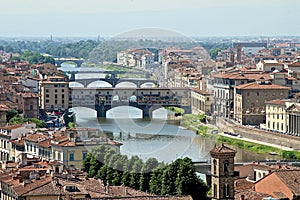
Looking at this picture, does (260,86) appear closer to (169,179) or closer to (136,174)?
(136,174)

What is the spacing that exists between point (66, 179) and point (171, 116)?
1287 cm

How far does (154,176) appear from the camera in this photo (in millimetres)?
10453

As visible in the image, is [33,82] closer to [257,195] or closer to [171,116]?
[171,116]

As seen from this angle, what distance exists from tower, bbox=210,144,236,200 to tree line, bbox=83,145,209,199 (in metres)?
1.58

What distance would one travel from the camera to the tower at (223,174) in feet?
28.1

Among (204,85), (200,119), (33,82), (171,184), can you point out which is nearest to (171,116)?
(200,119)

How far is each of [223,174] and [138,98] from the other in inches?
730

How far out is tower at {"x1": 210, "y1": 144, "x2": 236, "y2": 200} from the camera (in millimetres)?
8562

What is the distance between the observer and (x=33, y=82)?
29312mm

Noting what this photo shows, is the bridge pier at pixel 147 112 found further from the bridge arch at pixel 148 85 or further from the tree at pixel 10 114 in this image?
the tree at pixel 10 114

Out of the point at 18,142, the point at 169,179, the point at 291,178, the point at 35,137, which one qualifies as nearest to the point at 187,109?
the point at 18,142

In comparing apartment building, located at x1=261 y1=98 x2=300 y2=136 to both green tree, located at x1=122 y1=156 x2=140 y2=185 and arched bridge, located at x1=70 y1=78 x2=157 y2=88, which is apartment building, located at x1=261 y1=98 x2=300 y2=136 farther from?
Result: green tree, located at x1=122 y1=156 x2=140 y2=185

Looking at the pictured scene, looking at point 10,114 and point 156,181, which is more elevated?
point 156,181

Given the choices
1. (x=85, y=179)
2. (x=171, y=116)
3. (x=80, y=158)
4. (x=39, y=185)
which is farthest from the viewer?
(x=171, y=116)
